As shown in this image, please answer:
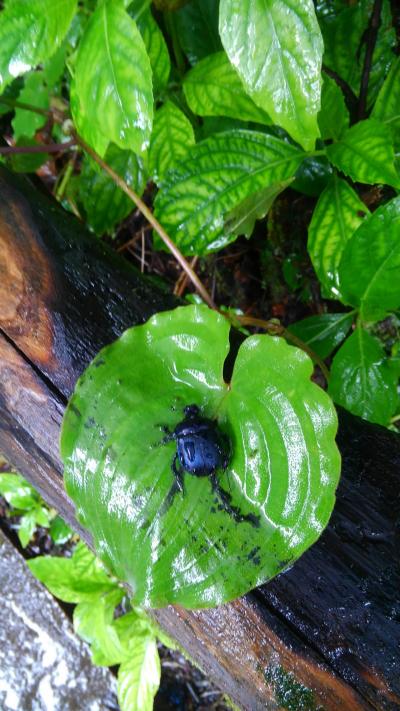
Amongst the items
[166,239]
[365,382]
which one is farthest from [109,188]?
[365,382]

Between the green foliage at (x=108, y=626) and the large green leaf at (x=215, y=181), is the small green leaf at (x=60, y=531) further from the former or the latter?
the large green leaf at (x=215, y=181)

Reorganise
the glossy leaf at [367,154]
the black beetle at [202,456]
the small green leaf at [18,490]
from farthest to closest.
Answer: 1. the small green leaf at [18,490]
2. the glossy leaf at [367,154]
3. the black beetle at [202,456]

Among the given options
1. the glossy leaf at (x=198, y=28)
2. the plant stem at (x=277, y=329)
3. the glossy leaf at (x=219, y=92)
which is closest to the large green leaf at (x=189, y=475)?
the plant stem at (x=277, y=329)

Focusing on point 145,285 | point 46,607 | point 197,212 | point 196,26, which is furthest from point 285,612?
point 46,607

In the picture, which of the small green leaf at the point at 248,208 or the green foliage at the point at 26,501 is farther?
the green foliage at the point at 26,501

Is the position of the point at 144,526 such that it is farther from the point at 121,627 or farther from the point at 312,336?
the point at 121,627

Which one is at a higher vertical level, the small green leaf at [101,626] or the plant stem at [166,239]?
the plant stem at [166,239]
